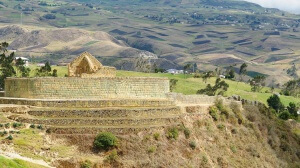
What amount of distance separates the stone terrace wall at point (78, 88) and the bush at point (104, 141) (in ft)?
21.3

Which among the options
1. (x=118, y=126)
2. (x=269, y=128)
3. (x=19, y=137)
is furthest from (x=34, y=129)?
(x=269, y=128)

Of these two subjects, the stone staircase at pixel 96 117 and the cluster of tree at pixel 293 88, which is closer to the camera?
the stone staircase at pixel 96 117

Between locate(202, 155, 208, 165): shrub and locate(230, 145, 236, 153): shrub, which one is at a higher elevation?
locate(202, 155, 208, 165): shrub

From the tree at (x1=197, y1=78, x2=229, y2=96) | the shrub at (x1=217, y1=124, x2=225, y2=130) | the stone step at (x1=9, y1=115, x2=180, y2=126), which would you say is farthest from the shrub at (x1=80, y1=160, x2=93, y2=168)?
the tree at (x1=197, y1=78, x2=229, y2=96)

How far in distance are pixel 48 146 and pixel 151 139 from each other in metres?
7.63

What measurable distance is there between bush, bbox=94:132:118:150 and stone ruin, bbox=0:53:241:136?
3.06 ft

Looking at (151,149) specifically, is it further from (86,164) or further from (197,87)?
(197,87)

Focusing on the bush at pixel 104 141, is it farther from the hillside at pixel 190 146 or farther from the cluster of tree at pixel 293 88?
the cluster of tree at pixel 293 88

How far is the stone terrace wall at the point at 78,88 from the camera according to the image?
47.0 metres

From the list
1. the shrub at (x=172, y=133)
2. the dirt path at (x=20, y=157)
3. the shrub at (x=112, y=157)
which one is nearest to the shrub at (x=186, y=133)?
the shrub at (x=172, y=133)

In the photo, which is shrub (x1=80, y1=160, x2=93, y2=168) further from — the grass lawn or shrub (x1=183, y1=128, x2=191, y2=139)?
the grass lawn

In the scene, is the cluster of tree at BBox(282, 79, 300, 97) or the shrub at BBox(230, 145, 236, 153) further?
the cluster of tree at BBox(282, 79, 300, 97)

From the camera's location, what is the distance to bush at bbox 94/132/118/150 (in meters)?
41.6

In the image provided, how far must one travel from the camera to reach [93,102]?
151 ft
